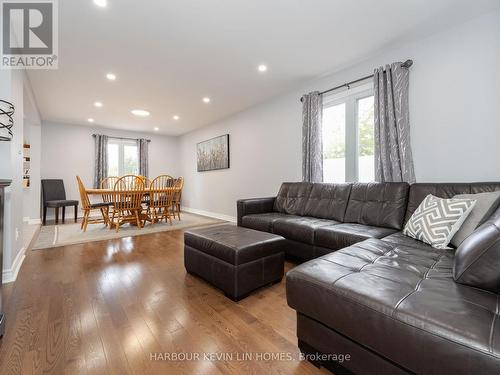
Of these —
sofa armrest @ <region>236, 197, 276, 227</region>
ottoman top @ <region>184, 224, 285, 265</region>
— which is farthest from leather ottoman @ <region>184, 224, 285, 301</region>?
sofa armrest @ <region>236, 197, 276, 227</region>

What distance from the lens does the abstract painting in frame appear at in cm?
545

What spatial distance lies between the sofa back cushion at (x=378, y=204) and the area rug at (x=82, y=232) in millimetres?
3125

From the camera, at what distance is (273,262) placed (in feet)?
6.69

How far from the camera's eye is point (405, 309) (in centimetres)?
84

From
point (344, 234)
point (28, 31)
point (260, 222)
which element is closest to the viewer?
point (344, 234)

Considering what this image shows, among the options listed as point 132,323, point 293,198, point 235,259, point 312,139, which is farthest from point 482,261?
point 312,139

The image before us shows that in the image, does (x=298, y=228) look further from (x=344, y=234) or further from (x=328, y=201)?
(x=328, y=201)

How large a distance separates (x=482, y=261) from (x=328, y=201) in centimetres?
196

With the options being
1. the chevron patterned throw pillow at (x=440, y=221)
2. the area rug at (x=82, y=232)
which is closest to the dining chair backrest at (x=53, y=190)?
the area rug at (x=82, y=232)

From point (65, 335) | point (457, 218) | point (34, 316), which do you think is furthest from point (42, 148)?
point (457, 218)

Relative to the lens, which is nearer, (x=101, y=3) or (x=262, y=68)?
(x=101, y=3)

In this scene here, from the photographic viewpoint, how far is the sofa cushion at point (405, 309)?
2.32 ft

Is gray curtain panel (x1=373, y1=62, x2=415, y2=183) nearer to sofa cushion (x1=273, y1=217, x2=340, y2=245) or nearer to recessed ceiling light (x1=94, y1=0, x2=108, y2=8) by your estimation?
sofa cushion (x1=273, y1=217, x2=340, y2=245)

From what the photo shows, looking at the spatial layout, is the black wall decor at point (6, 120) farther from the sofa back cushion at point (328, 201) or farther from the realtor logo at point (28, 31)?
the sofa back cushion at point (328, 201)
